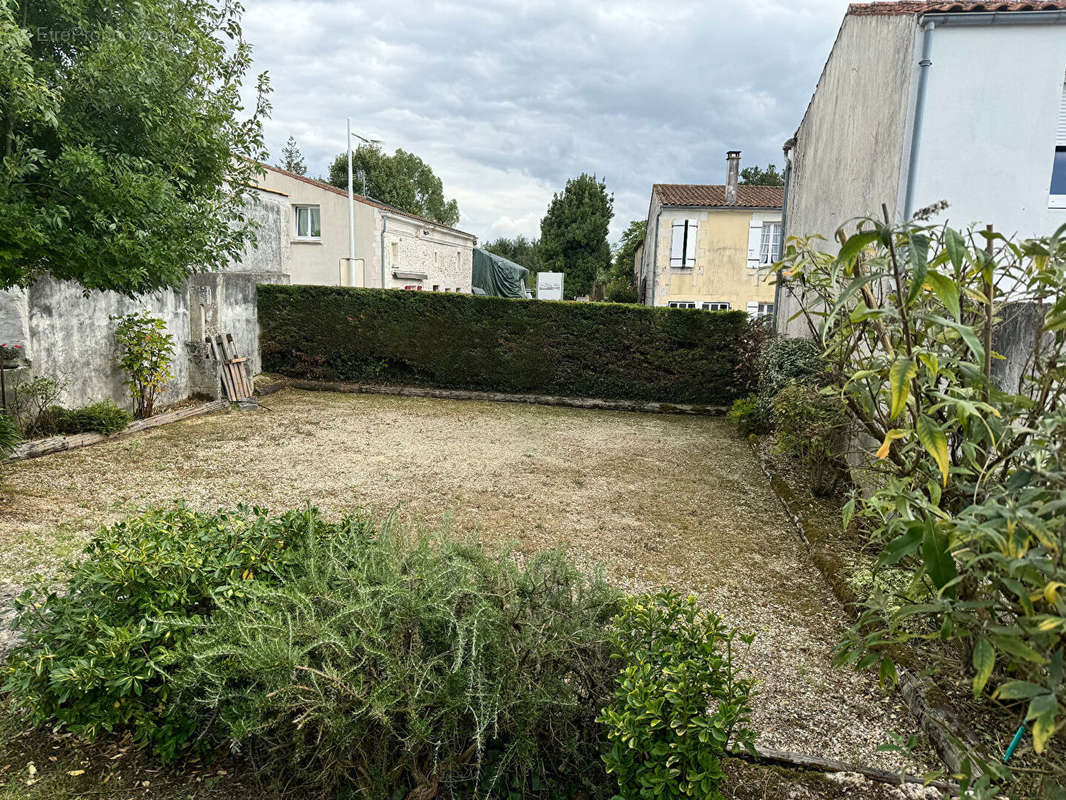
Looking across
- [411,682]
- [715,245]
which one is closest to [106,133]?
[411,682]

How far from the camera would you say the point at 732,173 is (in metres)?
22.6

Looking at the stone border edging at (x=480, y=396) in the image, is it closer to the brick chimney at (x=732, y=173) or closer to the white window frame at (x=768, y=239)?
the white window frame at (x=768, y=239)

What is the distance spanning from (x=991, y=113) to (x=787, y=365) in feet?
10.9

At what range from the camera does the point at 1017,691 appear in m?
1.07

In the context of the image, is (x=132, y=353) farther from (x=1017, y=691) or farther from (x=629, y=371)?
(x=1017, y=691)

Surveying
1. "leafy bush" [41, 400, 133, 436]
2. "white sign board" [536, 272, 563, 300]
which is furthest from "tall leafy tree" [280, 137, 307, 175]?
"leafy bush" [41, 400, 133, 436]

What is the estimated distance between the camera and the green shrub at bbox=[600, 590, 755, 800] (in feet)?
6.75

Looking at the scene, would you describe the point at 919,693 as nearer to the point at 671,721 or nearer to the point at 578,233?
the point at 671,721

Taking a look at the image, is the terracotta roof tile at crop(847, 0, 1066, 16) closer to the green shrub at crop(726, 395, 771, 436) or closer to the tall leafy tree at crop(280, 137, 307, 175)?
the green shrub at crop(726, 395, 771, 436)

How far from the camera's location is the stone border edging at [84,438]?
6762mm

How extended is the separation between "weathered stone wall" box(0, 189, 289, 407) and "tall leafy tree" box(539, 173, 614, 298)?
26767 mm

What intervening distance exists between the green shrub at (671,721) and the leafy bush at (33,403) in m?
7.56

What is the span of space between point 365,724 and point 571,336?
10273 millimetres

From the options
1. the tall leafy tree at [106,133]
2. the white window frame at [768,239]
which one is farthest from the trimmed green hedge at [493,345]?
the white window frame at [768,239]
